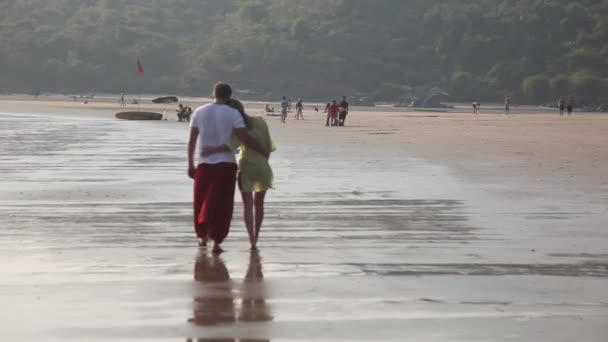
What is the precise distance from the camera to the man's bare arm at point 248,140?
1152 cm

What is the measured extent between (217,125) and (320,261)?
1.66 meters

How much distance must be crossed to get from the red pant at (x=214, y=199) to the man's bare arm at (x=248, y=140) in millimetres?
237

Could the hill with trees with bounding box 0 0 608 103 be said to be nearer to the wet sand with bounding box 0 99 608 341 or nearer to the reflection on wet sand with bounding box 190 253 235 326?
the wet sand with bounding box 0 99 608 341

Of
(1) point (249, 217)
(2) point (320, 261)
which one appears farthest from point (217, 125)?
(2) point (320, 261)

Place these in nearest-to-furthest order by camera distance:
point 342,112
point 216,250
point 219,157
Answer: point 216,250, point 219,157, point 342,112

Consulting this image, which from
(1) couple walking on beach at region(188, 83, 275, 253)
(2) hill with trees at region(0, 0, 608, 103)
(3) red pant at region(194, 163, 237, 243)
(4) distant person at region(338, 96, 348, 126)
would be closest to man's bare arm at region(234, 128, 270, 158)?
(1) couple walking on beach at region(188, 83, 275, 253)

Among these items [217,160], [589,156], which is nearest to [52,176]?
[217,160]

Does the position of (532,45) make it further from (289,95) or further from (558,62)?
(289,95)

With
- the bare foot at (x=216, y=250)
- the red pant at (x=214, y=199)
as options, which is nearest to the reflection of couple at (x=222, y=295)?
the bare foot at (x=216, y=250)

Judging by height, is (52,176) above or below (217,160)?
below

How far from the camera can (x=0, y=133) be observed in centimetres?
4025

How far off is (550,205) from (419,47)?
152 meters

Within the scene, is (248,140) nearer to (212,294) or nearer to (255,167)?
(255,167)

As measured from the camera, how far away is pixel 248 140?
11.6 m
